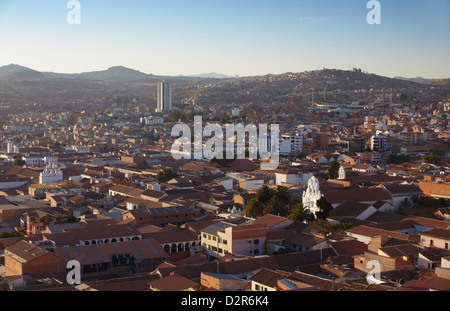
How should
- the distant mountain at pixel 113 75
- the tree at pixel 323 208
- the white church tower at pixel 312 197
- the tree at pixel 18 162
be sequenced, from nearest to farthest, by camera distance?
1. the tree at pixel 323 208
2. the white church tower at pixel 312 197
3. the tree at pixel 18 162
4. the distant mountain at pixel 113 75

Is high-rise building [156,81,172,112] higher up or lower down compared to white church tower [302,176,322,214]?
higher up

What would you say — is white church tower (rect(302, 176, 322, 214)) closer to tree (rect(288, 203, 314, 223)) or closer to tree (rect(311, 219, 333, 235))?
tree (rect(288, 203, 314, 223))

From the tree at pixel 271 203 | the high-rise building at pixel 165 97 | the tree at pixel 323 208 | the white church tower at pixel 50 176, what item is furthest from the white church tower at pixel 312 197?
the high-rise building at pixel 165 97

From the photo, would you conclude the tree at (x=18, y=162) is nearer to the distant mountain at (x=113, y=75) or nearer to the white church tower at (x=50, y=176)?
the white church tower at (x=50, y=176)

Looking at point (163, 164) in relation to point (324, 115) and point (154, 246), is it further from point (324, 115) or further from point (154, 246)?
point (324, 115)

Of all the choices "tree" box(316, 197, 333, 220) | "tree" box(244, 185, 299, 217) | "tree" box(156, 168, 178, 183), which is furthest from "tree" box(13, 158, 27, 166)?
"tree" box(316, 197, 333, 220)

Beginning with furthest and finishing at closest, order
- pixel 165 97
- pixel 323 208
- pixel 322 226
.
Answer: pixel 165 97
pixel 323 208
pixel 322 226

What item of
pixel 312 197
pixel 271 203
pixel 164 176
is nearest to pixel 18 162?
pixel 164 176

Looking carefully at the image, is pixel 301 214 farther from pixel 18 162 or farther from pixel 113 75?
pixel 113 75

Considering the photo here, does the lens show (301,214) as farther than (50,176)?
No
